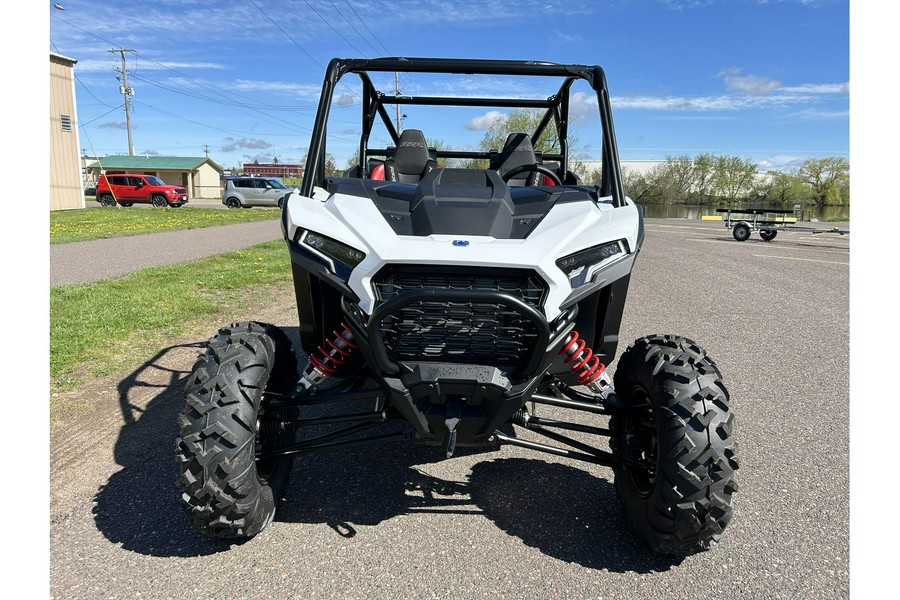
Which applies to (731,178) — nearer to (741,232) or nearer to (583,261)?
(741,232)

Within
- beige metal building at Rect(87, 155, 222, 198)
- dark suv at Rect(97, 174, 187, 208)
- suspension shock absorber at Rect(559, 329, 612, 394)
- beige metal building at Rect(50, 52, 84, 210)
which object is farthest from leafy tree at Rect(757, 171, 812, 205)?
suspension shock absorber at Rect(559, 329, 612, 394)

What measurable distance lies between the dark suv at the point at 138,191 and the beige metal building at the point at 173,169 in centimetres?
2685

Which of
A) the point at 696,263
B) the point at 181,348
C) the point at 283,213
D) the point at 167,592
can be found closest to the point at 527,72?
the point at 283,213

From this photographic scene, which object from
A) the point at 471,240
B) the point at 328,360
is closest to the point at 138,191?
the point at 328,360

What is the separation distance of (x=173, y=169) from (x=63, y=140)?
3174 centimetres

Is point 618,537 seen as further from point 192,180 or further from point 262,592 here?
point 192,180

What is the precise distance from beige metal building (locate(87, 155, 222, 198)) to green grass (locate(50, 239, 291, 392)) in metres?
57.5

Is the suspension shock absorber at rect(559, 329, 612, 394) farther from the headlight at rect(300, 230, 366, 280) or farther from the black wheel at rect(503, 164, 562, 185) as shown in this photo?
the black wheel at rect(503, 164, 562, 185)

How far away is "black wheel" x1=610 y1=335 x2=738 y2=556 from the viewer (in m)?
2.35

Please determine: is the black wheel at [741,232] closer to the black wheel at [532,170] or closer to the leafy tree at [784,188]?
the black wheel at [532,170]

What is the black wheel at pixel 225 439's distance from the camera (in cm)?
235

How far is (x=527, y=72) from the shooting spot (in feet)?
11.0

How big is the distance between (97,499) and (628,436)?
2.63 meters

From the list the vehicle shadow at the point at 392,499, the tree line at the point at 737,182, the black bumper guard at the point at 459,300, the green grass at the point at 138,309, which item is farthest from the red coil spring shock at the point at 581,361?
the tree line at the point at 737,182
